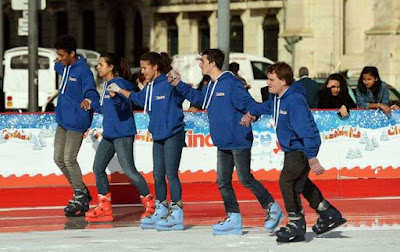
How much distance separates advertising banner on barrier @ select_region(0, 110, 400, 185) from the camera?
1892 cm

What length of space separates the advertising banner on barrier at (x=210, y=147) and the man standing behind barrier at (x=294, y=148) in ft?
17.3

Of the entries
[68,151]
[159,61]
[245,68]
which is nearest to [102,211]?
[68,151]

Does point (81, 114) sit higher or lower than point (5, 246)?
higher

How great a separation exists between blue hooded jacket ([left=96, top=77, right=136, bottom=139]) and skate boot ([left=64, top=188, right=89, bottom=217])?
123 centimetres

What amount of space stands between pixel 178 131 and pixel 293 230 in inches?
75.6

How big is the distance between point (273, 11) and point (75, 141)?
38982 millimetres

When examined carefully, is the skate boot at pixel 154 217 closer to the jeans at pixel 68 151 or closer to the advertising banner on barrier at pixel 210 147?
the jeans at pixel 68 151

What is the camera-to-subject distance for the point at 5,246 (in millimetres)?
13883

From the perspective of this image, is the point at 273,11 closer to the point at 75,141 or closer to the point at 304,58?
the point at 304,58

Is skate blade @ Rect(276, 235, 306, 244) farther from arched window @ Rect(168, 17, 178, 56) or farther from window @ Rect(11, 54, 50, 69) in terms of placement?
arched window @ Rect(168, 17, 178, 56)

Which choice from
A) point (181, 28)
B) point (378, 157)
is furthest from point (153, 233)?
point (181, 28)

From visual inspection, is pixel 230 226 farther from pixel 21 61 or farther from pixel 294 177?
pixel 21 61

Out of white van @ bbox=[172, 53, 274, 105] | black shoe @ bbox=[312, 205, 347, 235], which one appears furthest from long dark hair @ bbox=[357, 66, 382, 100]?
white van @ bbox=[172, 53, 274, 105]

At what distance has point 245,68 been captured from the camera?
40219mm
